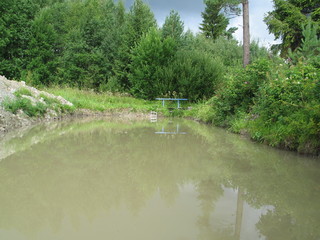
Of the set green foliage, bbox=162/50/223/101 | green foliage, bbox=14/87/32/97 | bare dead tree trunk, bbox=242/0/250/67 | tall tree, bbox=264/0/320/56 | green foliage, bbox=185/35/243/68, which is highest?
tall tree, bbox=264/0/320/56

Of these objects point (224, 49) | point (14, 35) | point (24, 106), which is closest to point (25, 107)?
point (24, 106)

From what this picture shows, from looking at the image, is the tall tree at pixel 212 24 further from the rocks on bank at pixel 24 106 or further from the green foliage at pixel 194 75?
the rocks on bank at pixel 24 106

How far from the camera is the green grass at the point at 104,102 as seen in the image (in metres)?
15.3

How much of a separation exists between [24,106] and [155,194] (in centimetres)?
869

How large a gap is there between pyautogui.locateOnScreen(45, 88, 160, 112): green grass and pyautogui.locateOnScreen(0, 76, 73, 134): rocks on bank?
1175 millimetres

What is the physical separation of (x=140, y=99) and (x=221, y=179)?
14.5 metres

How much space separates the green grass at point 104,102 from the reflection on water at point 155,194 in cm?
895

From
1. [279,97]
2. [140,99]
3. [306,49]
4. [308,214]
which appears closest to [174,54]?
[140,99]

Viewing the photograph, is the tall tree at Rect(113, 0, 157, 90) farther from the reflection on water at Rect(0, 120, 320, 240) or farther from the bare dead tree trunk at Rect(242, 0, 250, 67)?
the reflection on water at Rect(0, 120, 320, 240)

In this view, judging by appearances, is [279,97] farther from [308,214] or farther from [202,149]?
[308,214]

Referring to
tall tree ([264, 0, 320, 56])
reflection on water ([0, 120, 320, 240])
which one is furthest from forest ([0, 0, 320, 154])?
reflection on water ([0, 120, 320, 240])

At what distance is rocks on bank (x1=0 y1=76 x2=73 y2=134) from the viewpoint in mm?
9435

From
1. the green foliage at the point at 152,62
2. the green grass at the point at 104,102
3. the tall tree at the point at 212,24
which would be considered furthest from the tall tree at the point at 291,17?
the tall tree at the point at 212,24

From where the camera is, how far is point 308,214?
120 inches
